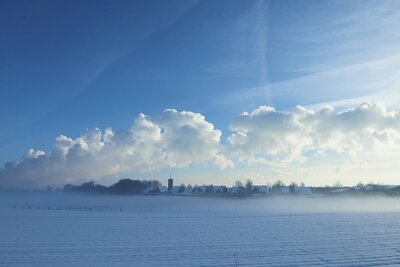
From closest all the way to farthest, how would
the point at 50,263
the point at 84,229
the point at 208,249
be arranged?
the point at 50,263, the point at 208,249, the point at 84,229

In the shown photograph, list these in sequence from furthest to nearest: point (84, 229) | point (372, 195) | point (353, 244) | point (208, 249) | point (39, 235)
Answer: point (372, 195) → point (84, 229) → point (39, 235) → point (353, 244) → point (208, 249)

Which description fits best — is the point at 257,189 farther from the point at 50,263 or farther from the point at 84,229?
the point at 50,263

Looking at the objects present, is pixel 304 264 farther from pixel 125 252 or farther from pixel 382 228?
pixel 382 228

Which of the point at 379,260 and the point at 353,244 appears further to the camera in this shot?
the point at 353,244

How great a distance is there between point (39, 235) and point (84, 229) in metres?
5.43

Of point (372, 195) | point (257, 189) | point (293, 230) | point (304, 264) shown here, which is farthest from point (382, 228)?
point (257, 189)

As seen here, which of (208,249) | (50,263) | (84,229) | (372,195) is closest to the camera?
(50,263)

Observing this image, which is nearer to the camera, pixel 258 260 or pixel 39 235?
pixel 258 260

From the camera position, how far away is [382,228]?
132ft

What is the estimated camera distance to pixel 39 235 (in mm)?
32938

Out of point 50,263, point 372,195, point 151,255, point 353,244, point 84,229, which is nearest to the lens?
point 50,263

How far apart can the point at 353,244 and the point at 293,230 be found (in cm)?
1000

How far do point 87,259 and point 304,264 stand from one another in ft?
36.9

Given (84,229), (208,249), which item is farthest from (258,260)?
(84,229)
